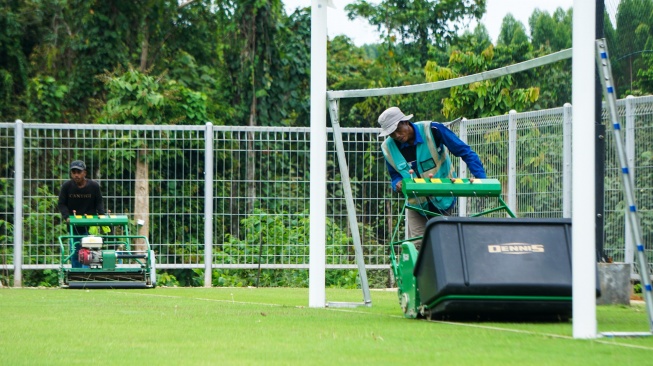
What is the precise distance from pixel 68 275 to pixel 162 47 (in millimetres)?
20444

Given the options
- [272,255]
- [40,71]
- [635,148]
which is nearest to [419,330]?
[635,148]

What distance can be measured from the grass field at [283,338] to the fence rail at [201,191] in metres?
5.94

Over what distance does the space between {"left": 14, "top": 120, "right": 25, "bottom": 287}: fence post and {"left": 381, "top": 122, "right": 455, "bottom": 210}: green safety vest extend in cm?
850

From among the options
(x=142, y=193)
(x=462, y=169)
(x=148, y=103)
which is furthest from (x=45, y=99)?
(x=462, y=169)

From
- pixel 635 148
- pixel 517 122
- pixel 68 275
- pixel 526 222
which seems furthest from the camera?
pixel 68 275

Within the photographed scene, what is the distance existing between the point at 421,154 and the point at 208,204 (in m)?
7.67

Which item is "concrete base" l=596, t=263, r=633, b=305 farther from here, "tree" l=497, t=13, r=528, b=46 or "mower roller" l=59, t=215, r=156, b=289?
"tree" l=497, t=13, r=528, b=46

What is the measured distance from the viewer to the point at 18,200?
664 inches

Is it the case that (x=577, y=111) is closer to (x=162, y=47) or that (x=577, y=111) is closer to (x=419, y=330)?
(x=419, y=330)

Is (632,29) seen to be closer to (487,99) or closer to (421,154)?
(421,154)

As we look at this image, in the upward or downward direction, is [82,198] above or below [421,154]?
below

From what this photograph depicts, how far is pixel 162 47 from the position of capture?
115 ft

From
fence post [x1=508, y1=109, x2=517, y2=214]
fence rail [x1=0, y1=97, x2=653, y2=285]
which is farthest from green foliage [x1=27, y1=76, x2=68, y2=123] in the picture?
fence post [x1=508, y1=109, x2=517, y2=214]

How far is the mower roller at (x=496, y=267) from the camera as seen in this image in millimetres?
8047
